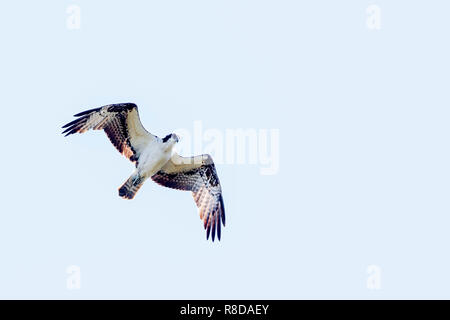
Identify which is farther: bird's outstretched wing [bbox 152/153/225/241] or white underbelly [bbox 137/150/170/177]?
bird's outstretched wing [bbox 152/153/225/241]

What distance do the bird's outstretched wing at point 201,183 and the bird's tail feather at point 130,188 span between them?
0.86 m

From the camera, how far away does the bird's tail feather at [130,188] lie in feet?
→ 50.0

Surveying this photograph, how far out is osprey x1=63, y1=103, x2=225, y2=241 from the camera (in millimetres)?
15234

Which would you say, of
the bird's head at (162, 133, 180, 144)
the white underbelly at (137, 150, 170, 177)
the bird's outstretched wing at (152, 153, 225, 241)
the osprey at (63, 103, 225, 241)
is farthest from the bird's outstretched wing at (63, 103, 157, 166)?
the bird's outstretched wing at (152, 153, 225, 241)

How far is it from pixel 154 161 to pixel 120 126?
3.12 feet

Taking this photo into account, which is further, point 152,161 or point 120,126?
point 120,126

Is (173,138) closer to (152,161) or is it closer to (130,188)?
(152,161)

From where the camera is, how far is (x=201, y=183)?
53.1 feet

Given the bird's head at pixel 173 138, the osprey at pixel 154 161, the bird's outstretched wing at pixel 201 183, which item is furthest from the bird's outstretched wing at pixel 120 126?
the bird's outstretched wing at pixel 201 183

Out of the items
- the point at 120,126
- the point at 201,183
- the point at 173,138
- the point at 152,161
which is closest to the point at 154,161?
the point at 152,161

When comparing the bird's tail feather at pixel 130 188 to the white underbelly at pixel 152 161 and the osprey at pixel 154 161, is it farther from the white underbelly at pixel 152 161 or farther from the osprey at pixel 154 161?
the white underbelly at pixel 152 161

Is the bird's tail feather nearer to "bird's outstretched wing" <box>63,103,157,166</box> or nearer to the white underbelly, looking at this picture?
the white underbelly
